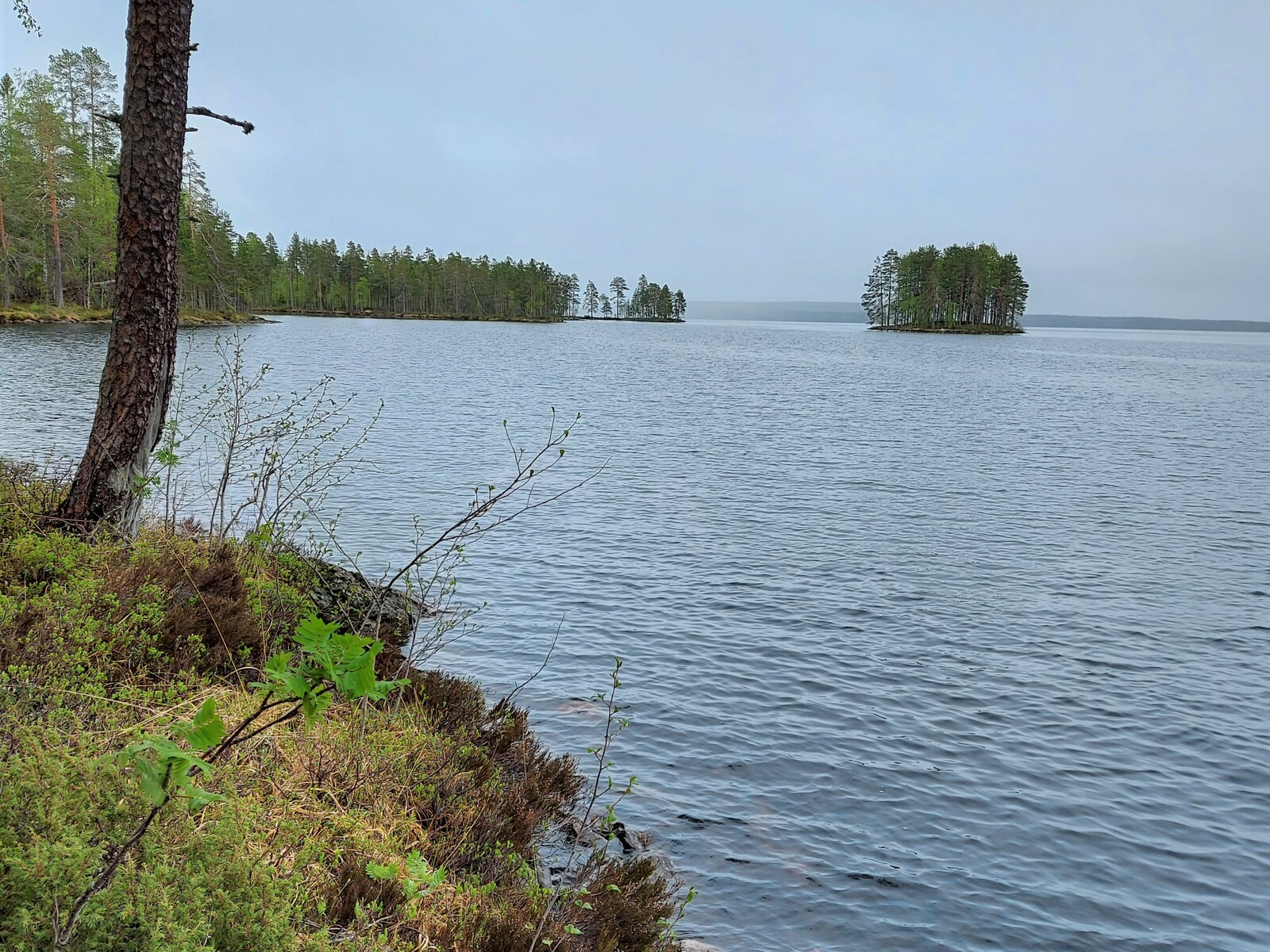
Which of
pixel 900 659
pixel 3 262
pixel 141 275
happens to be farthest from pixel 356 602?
pixel 3 262

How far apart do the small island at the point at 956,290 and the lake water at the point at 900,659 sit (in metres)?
128

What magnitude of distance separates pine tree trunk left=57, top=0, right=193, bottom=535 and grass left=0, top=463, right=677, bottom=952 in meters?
0.58

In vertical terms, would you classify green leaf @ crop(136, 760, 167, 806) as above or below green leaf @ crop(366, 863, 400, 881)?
above

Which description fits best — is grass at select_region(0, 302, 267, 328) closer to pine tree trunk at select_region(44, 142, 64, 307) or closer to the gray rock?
pine tree trunk at select_region(44, 142, 64, 307)

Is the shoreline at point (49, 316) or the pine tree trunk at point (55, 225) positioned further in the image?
the shoreline at point (49, 316)

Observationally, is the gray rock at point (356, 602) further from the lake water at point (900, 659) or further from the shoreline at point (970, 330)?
the shoreline at point (970, 330)

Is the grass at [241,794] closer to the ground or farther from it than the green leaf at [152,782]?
closer to the ground

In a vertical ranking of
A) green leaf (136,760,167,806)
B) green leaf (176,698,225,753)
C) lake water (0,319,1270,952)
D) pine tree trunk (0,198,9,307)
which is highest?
pine tree trunk (0,198,9,307)

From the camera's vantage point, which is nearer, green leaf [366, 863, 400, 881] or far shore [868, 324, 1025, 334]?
green leaf [366, 863, 400, 881]

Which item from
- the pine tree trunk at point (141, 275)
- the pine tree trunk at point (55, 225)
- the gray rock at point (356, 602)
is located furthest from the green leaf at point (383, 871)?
the pine tree trunk at point (55, 225)

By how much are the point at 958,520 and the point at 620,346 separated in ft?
268

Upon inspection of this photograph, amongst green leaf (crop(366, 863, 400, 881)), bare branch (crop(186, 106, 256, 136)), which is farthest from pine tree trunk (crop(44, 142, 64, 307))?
green leaf (crop(366, 863, 400, 881))

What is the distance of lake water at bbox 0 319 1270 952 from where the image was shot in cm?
657

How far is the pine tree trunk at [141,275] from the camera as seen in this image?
293 inches
